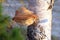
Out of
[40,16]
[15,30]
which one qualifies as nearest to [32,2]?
[40,16]

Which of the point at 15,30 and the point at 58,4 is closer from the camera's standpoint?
the point at 15,30

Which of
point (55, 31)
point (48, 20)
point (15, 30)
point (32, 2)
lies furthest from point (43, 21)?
point (55, 31)

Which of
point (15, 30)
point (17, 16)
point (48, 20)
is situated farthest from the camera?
point (48, 20)

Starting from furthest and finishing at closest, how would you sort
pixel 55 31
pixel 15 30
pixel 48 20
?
pixel 55 31
pixel 48 20
pixel 15 30

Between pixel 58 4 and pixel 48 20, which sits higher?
pixel 48 20

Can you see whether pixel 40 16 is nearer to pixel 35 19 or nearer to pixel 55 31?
pixel 35 19

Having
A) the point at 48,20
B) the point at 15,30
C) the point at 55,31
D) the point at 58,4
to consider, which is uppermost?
the point at 15,30

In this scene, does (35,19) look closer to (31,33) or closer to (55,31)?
(31,33)
